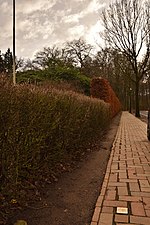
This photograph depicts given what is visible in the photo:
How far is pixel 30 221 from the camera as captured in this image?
3.20m

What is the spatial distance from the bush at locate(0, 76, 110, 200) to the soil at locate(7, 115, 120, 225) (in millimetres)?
A: 299

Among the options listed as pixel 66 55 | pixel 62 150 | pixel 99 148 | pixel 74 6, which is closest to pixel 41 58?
pixel 66 55

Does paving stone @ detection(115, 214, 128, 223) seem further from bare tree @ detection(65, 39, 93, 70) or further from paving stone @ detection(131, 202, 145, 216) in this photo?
bare tree @ detection(65, 39, 93, 70)

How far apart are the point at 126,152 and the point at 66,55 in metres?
33.0

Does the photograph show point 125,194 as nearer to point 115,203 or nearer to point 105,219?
point 115,203

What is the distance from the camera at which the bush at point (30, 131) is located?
3098mm

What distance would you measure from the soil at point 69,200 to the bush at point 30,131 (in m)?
0.30

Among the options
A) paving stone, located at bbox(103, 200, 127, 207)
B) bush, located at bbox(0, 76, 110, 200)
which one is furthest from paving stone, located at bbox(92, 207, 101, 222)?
bush, located at bbox(0, 76, 110, 200)

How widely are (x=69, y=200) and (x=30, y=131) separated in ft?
3.27

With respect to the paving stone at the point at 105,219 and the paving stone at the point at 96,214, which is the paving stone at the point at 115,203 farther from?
the paving stone at the point at 105,219

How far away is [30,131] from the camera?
11.8ft

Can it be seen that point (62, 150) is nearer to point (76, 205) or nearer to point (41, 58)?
point (76, 205)

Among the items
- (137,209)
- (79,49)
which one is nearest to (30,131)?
(137,209)

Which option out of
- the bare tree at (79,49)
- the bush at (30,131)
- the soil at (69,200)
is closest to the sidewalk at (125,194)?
the soil at (69,200)
